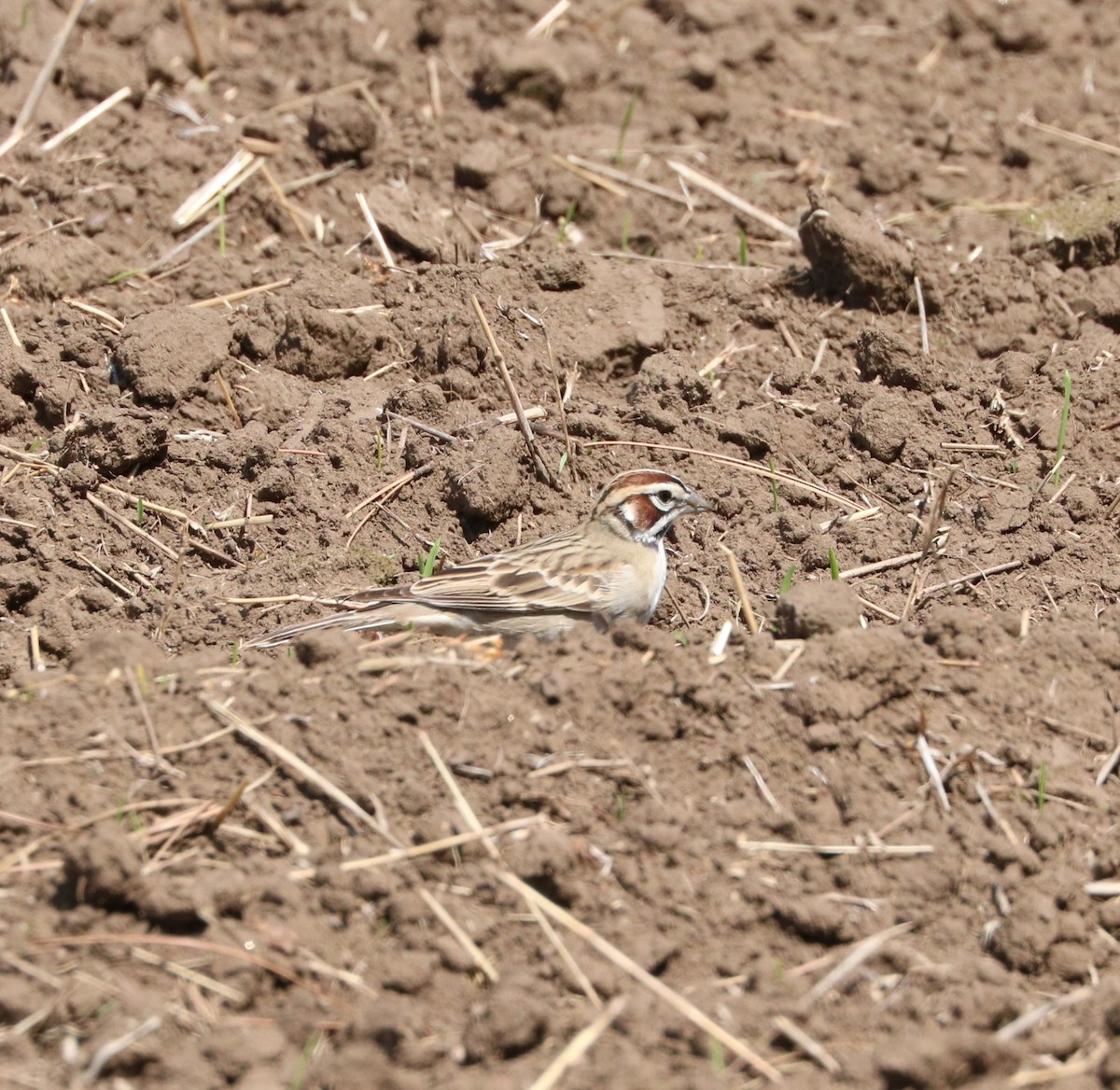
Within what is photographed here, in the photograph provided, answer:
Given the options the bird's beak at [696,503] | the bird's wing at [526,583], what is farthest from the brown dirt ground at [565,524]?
the bird's wing at [526,583]

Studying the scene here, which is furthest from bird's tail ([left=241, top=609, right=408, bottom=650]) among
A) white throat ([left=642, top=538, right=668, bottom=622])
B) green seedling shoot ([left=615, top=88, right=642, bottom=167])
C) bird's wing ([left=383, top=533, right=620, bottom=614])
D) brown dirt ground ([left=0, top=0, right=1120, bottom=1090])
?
green seedling shoot ([left=615, top=88, right=642, bottom=167])

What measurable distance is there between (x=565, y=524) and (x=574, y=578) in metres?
0.63

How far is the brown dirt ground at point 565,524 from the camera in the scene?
15.8 feet

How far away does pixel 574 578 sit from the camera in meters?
7.41

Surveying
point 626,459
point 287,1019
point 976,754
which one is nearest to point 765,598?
point 626,459

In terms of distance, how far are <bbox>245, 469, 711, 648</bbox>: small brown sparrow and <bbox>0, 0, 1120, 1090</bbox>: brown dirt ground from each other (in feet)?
1.13

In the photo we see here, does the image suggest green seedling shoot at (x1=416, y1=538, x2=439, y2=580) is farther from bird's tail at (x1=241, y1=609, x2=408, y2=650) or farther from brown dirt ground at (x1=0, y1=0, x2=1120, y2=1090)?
bird's tail at (x1=241, y1=609, x2=408, y2=650)

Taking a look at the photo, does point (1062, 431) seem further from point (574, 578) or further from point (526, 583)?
point (526, 583)

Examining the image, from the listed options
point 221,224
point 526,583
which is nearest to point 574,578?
point 526,583

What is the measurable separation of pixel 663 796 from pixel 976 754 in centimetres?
127

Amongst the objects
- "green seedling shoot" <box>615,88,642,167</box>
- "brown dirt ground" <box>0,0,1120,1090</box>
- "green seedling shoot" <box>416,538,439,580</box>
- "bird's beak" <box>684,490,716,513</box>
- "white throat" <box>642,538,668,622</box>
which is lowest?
"white throat" <box>642,538,668,622</box>

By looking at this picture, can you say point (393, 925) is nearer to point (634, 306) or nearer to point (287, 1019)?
point (287, 1019)

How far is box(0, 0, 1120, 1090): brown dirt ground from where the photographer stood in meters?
4.82

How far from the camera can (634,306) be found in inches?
345
